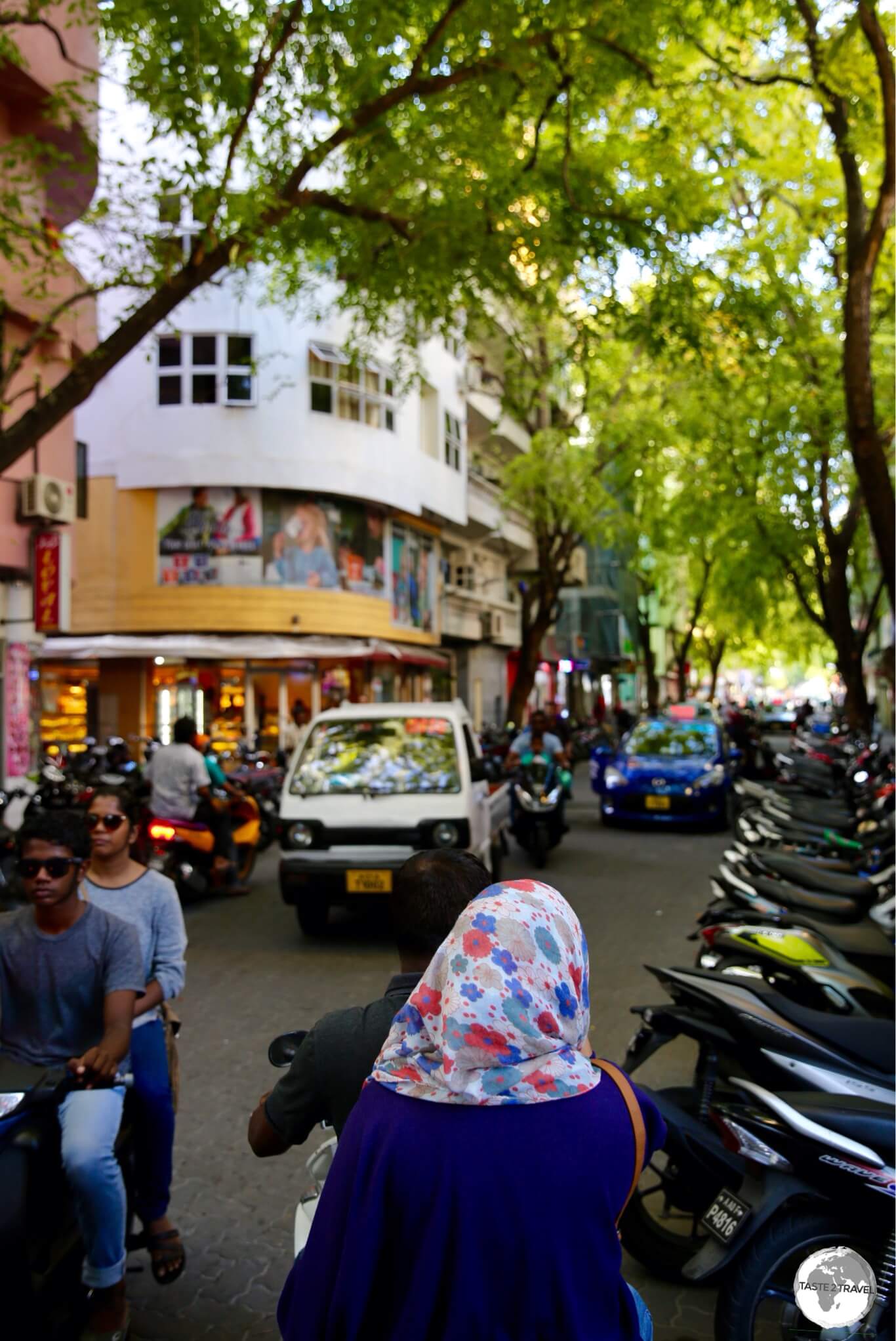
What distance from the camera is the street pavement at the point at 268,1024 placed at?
12.5ft

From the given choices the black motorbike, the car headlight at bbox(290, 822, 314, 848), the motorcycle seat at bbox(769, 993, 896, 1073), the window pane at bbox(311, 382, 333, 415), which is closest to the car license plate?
the motorcycle seat at bbox(769, 993, 896, 1073)

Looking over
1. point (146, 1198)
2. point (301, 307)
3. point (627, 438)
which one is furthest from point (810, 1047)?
point (301, 307)

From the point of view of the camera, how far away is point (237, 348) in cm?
2494

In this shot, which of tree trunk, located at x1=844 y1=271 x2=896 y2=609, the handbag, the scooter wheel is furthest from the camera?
tree trunk, located at x1=844 y1=271 x2=896 y2=609

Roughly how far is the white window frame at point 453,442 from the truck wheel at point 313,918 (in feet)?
74.2

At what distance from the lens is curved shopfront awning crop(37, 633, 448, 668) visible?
22.8 meters

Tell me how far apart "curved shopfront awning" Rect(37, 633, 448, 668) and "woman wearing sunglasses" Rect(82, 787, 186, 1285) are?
58.5 ft

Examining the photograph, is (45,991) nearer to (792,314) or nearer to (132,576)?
(792,314)

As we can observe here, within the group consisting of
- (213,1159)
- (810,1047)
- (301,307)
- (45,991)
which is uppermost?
(301,307)

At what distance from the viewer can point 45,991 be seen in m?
3.62

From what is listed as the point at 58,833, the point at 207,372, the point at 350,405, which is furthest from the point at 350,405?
the point at 58,833

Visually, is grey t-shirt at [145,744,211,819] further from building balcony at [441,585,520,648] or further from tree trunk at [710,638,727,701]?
tree trunk at [710,638,727,701]

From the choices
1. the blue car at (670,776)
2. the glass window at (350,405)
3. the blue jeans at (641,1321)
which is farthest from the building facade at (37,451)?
A: the blue jeans at (641,1321)

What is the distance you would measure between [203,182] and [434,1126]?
28.9 feet
